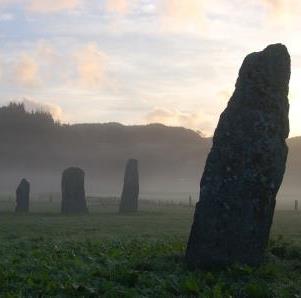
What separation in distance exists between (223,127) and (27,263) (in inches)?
214

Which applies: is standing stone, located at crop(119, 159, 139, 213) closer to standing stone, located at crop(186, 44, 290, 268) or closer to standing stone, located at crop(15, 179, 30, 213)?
standing stone, located at crop(15, 179, 30, 213)

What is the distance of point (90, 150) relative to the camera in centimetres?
16125

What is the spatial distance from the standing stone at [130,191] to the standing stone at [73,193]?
3.65 m

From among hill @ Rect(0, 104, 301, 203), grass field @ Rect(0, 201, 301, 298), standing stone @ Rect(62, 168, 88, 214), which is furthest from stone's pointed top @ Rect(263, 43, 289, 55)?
hill @ Rect(0, 104, 301, 203)

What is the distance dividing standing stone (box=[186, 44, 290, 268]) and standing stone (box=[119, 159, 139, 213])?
36.0 metres

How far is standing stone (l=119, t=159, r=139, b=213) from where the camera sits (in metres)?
50.7

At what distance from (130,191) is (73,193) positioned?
5372 mm

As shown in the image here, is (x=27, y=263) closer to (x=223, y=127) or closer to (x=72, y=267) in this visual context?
(x=72, y=267)

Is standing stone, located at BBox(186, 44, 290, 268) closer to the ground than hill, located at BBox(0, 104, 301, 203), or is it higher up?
closer to the ground

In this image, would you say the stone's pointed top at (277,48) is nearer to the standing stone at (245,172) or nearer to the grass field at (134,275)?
the standing stone at (245,172)

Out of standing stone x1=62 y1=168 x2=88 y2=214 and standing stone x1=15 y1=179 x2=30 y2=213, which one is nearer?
standing stone x1=62 y1=168 x2=88 y2=214

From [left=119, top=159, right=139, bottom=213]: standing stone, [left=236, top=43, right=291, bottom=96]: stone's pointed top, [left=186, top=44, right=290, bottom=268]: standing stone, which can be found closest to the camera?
[left=186, top=44, right=290, bottom=268]: standing stone

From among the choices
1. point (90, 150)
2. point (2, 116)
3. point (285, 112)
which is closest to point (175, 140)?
point (90, 150)

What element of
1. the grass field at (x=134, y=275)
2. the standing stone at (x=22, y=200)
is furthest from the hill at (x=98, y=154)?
the grass field at (x=134, y=275)
